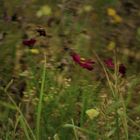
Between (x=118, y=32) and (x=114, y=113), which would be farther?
(x=118, y=32)

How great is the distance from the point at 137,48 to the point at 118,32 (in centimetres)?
14

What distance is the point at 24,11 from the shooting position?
2842mm

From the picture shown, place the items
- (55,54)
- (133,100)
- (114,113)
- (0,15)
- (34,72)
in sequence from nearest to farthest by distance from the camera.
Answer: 1. (114,113)
2. (34,72)
3. (133,100)
4. (55,54)
5. (0,15)

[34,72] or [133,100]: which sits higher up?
[34,72]

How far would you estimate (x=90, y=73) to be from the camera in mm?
2330

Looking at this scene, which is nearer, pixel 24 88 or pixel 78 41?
pixel 24 88

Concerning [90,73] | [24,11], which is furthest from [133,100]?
[24,11]

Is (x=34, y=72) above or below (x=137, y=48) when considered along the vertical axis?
above

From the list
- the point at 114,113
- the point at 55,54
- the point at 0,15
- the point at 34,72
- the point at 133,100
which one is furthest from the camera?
the point at 0,15

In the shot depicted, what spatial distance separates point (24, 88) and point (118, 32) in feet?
2.62

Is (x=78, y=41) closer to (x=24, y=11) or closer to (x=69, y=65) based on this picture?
(x=69, y=65)

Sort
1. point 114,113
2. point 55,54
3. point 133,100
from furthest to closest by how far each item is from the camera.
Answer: point 55,54, point 133,100, point 114,113

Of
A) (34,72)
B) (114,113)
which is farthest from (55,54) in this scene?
(114,113)

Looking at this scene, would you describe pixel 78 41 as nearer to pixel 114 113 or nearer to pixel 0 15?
pixel 0 15
